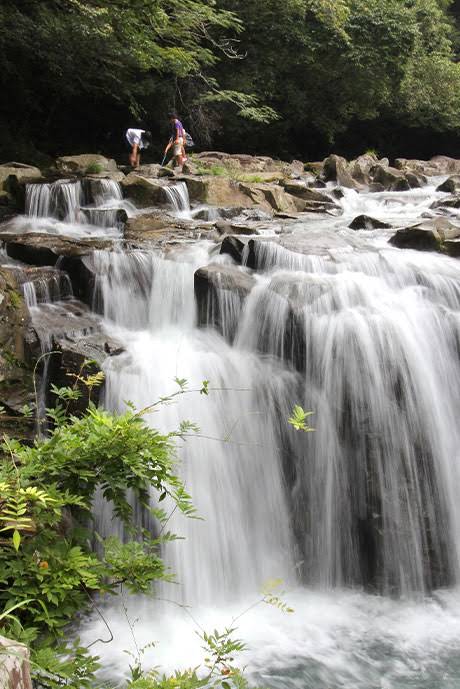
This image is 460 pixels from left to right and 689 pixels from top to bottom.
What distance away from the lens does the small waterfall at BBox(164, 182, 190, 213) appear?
1185 cm

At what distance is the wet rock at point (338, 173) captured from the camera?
17409mm

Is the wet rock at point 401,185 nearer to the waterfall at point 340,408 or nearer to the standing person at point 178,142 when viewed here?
the standing person at point 178,142

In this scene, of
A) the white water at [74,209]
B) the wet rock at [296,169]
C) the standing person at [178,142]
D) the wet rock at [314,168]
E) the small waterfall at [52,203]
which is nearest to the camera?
the white water at [74,209]

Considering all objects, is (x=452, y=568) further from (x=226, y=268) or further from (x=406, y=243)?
(x=406, y=243)

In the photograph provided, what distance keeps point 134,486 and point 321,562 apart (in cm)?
315

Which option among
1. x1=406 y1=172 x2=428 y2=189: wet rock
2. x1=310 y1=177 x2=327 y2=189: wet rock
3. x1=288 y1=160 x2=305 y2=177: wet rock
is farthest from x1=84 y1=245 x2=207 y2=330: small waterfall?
x1=406 y1=172 x2=428 y2=189: wet rock

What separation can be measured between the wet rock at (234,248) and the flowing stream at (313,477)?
0.96 metres

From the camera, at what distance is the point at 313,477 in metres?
5.76

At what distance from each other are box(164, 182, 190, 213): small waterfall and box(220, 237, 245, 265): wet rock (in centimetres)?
405

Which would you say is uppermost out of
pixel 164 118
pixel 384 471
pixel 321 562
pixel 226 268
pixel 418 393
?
pixel 164 118

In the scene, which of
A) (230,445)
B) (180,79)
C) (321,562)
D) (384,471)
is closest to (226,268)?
(230,445)

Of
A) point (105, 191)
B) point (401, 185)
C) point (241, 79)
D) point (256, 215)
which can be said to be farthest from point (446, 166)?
point (105, 191)

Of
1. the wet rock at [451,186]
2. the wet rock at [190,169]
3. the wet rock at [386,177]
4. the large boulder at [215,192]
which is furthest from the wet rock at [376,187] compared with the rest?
the large boulder at [215,192]

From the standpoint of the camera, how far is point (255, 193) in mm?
12898
